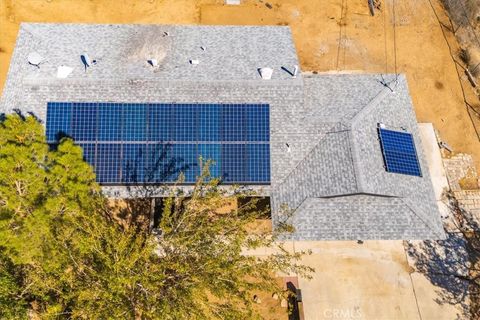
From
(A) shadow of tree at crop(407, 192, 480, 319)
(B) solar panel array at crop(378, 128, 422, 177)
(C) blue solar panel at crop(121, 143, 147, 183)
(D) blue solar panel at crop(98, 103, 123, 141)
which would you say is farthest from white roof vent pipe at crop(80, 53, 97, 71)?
(A) shadow of tree at crop(407, 192, 480, 319)

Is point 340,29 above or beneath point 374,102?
above

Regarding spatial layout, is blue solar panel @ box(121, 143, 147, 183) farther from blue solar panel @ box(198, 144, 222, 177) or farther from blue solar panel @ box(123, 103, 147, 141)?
blue solar panel @ box(198, 144, 222, 177)

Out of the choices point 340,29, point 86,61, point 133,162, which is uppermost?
point 340,29

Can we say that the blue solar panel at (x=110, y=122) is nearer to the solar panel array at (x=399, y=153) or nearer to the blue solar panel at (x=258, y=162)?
the blue solar panel at (x=258, y=162)

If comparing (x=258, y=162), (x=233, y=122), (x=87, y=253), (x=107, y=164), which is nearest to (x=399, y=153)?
(x=258, y=162)

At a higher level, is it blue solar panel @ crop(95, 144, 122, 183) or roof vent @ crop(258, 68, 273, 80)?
roof vent @ crop(258, 68, 273, 80)

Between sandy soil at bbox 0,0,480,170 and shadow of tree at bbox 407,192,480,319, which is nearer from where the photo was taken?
shadow of tree at bbox 407,192,480,319

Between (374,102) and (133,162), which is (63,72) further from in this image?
(374,102)
